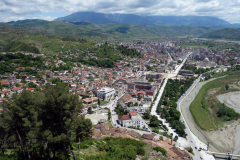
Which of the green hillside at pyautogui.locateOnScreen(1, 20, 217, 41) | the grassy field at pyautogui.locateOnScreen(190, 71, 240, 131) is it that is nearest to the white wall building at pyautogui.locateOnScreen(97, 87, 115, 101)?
the grassy field at pyautogui.locateOnScreen(190, 71, 240, 131)

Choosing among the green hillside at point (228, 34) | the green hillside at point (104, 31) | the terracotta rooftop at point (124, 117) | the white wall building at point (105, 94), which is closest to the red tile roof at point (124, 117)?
the terracotta rooftop at point (124, 117)

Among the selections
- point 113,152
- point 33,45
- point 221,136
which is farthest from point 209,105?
point 33,45

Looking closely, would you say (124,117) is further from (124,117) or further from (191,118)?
(191,118)

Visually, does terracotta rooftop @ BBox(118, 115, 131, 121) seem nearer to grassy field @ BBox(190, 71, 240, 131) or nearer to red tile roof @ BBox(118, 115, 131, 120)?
red tile roof @ BBox(118, 115, 131, 120)

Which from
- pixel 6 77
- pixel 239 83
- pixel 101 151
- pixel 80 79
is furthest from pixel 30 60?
pixel 239 83

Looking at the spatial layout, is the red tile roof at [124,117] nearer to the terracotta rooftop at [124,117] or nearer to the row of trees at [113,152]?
the terracotta rooftop at [124,117]

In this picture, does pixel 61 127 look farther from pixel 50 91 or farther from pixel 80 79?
pixel 80 79
